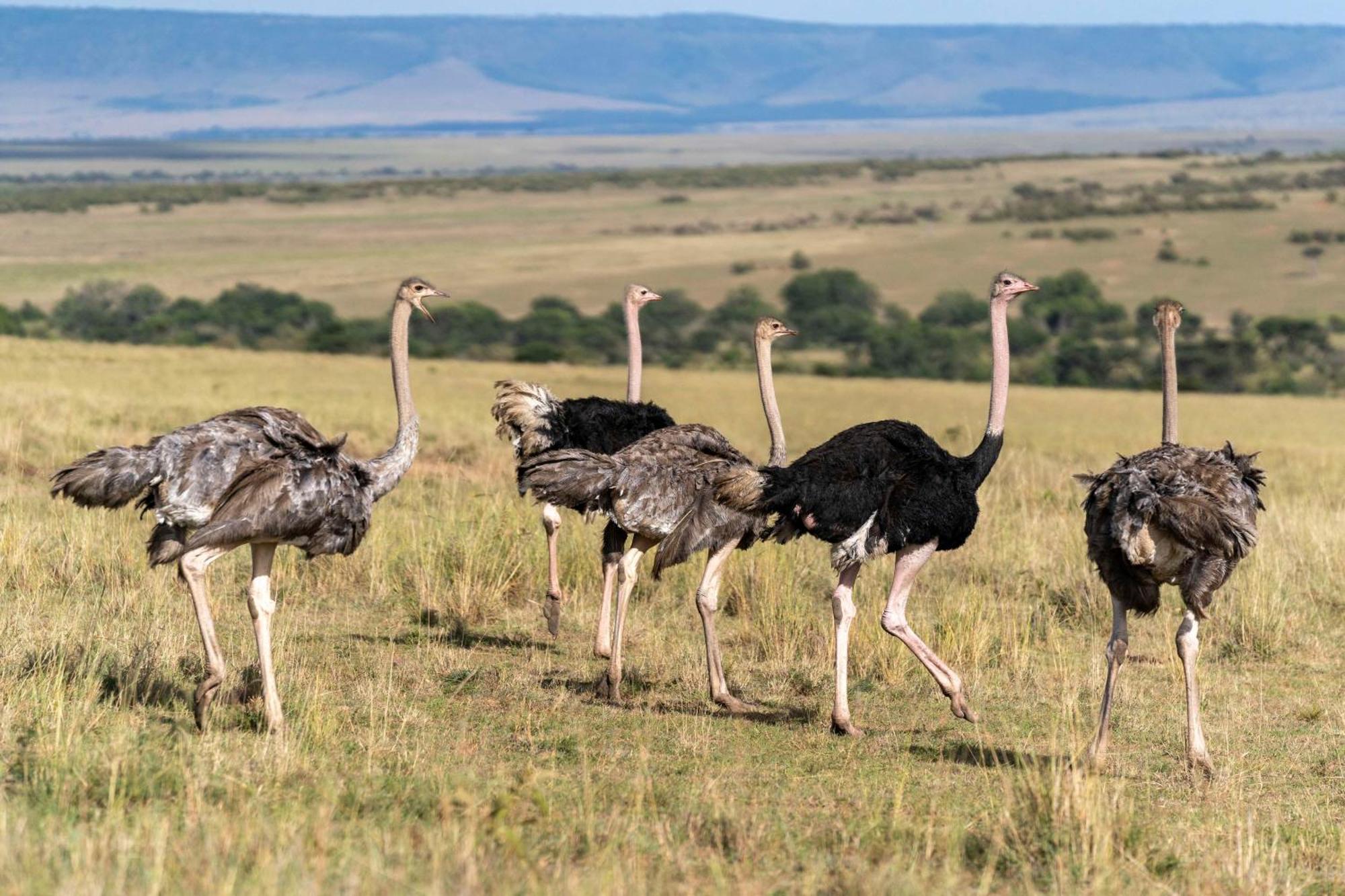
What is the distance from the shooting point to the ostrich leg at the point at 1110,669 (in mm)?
6922

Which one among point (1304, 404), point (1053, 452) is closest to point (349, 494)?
point (1053, 452)

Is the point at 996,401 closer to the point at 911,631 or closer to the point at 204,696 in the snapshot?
the point at 911,631

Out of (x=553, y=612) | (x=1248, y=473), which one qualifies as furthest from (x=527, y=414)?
(x=1248, y=473)

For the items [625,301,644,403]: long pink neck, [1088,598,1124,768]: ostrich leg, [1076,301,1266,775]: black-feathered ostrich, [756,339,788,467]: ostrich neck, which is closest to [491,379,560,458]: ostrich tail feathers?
[625,301,644,403]: long pink neck

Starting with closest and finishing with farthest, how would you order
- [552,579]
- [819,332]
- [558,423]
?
1. [552,579]
2. [558,423]
3. [819,332]

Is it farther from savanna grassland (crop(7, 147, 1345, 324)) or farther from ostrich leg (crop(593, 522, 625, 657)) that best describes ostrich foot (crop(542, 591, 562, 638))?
savanna grassland (crop(7, 147, 1345, 324))

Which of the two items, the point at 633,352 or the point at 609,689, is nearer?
the point at 609,689

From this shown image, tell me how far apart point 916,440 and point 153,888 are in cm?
399

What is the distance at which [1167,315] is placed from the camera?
26.1ft

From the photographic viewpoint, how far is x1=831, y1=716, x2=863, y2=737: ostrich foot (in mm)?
7453

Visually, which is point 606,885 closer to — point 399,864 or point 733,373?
point 399,864

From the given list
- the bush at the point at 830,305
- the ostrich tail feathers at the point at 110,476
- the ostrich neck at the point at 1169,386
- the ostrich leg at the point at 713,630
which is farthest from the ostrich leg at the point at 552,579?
the bush at the point at 830,305

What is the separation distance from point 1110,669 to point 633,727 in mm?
1877

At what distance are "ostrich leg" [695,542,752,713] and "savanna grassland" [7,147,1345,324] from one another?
44240mm
